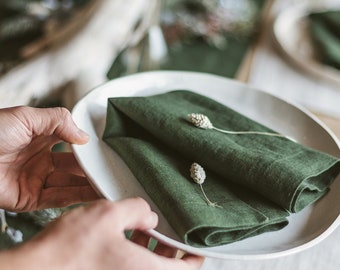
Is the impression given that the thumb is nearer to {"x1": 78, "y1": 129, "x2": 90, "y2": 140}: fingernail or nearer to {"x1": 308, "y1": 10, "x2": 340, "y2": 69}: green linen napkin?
{"x1": 78, "y1": 129, "x2": 90, "y2": 140}: fingernail

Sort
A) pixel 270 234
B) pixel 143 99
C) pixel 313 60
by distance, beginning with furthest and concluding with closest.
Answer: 1. pixel 313 60
2. pixel 143 99
3. pixel 270 234

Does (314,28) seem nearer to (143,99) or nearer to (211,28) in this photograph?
(211,28)

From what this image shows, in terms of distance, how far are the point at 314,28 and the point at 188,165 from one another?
0.64 m

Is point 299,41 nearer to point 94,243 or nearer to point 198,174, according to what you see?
point 198,174

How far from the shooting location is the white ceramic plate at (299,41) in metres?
0.96

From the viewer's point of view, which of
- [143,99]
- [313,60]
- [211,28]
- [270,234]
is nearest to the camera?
[270,234]

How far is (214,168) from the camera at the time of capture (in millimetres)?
569

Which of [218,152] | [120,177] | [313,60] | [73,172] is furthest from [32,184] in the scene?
[313,60]

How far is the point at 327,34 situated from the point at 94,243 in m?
0.81

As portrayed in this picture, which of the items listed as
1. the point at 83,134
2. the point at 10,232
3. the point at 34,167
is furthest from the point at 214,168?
the point at 10,232

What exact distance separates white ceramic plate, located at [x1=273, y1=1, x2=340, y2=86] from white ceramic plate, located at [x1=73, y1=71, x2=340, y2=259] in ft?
0.86

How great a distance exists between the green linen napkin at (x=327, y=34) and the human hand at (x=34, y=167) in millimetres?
589

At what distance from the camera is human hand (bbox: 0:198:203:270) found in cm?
43

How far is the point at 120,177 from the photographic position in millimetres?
564
